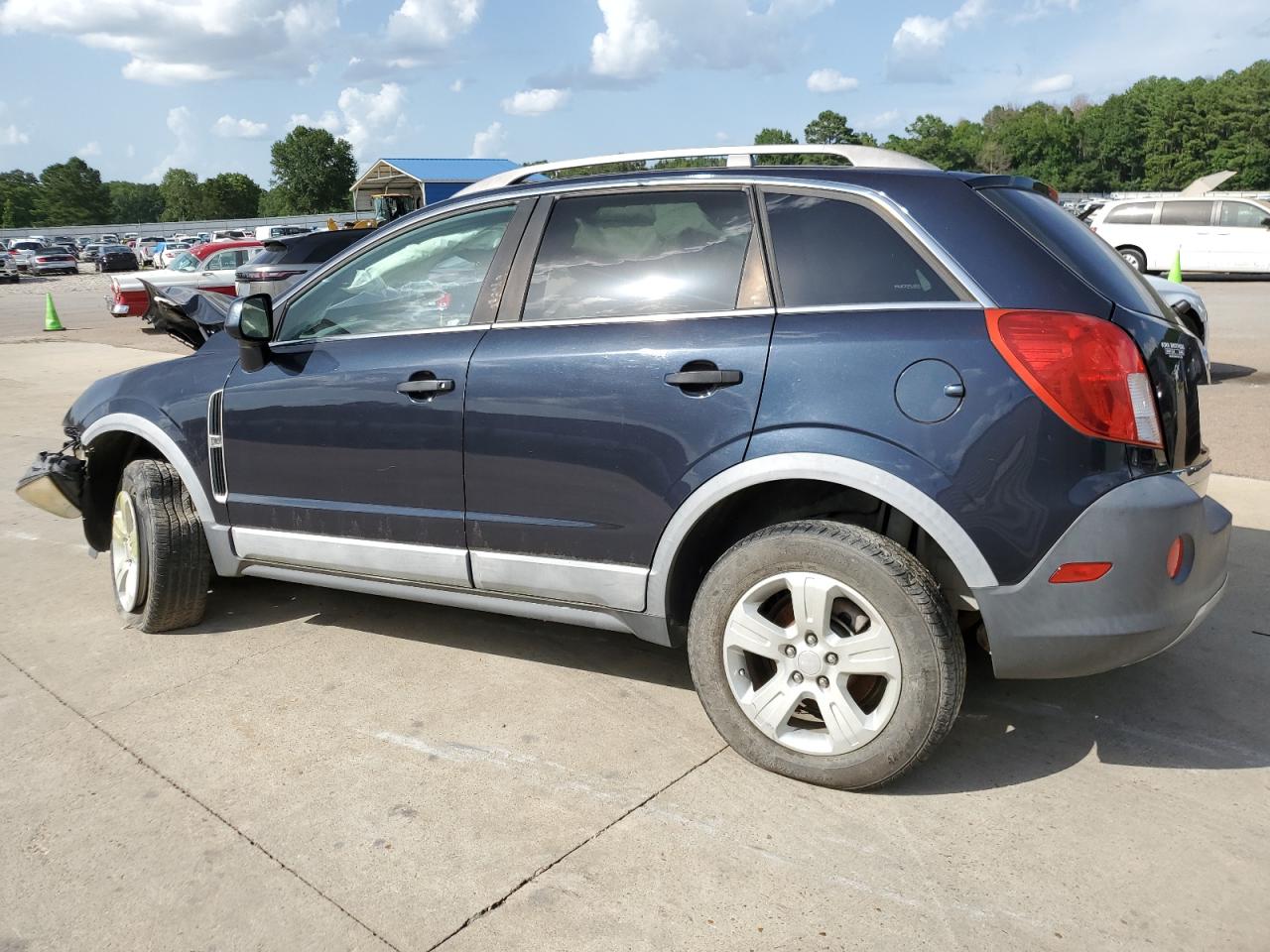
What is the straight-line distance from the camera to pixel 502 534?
3.64 metres

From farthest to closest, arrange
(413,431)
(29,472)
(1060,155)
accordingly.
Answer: (1060,155) → (29,472) → (413,431)

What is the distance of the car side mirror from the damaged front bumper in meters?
1.26

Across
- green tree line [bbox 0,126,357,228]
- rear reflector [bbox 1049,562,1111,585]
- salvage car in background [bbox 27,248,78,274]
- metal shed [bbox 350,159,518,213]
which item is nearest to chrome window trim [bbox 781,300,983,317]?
rear reflector [bbox 1049,562,1111,585]

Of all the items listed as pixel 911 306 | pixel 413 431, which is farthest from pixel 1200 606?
pixel 413 431

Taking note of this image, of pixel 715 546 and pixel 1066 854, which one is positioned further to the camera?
pixel 715 546

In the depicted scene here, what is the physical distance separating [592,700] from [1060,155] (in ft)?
483

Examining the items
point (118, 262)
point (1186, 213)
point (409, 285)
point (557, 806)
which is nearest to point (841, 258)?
point (409, 285)

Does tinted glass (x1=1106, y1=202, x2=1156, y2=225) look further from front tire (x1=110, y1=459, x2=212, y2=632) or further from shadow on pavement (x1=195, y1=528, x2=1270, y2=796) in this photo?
front tire (x1=110, y1=459, x2=212, y2=632)

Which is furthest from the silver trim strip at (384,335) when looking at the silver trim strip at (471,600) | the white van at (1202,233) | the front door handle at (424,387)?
the white van at (1202,233)

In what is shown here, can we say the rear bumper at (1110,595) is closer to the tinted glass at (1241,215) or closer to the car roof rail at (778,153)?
the car roof rail at (778,153)

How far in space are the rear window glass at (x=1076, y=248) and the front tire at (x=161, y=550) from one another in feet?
11.0

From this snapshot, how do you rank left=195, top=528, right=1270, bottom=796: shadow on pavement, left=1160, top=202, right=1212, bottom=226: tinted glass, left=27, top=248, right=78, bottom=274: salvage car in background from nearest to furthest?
left=195, top=528, right=1270, bottom=796: shadow on pavement, left=1160, top=202, right=1212, bottom=226: tinted glass, left=27, top=248, right=78, bottom=274: salvage car in background

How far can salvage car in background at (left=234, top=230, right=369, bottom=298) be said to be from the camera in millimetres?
15422

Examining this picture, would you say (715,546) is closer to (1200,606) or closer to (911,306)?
(911,306)
